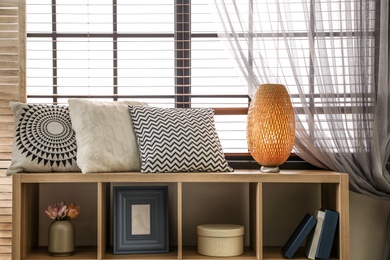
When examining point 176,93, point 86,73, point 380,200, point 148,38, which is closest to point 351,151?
point 380,200

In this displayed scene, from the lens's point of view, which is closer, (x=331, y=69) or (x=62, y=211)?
→ (x=62, y=211)

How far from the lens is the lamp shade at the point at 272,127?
273 centimetres

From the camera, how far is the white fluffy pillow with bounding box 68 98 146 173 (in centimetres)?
266

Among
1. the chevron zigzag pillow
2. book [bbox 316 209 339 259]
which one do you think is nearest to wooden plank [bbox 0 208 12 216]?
the chevron zigzag pillow

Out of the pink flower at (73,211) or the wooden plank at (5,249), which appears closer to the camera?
the pink flower at (73,211)

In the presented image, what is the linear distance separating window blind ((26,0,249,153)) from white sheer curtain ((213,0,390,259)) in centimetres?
22

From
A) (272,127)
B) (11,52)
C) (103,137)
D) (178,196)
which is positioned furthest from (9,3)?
(272,127)

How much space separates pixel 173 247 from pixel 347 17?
1.38 metres

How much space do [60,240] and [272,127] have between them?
3.52ft

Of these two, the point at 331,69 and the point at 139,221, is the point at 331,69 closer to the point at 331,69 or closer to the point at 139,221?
the point at 331,69

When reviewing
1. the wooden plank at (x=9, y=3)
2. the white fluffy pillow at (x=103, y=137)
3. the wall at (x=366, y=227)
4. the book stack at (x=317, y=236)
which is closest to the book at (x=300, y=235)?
the book stack at (x=317, y=236)

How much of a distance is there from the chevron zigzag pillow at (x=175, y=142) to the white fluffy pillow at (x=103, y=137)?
0.17ft

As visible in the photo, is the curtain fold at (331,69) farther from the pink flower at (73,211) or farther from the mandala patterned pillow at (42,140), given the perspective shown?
the pink flower at (73,211)

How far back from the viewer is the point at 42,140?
2746 mm
